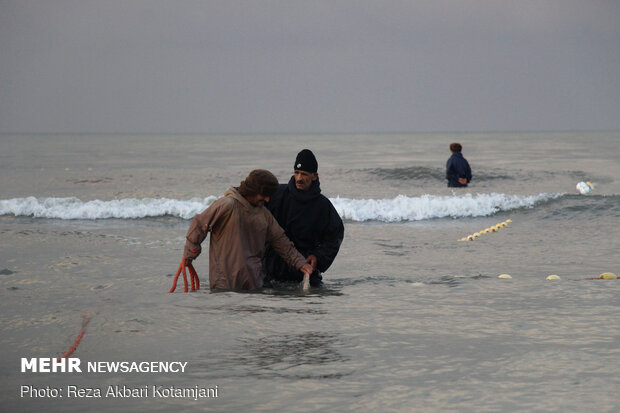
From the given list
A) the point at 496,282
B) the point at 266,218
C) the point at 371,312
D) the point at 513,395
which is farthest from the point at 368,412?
the point at 496,282

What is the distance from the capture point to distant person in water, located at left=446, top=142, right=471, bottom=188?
17.3 metres

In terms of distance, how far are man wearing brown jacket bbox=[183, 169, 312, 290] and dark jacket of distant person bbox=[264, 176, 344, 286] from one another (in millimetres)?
265

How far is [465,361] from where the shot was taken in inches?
188

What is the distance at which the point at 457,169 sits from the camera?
17.6 meters

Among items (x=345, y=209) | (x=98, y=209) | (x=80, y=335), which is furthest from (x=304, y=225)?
(x=98, y=209)

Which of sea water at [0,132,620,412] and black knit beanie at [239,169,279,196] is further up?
black knit beanie at [239,169,279,196]

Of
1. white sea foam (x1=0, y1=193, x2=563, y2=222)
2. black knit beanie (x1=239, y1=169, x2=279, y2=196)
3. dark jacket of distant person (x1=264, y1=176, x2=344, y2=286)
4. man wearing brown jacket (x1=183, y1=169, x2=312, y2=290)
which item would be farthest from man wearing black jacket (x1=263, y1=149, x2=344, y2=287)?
white sea foam (x1=0, y1=193, x2=563, y2=222)

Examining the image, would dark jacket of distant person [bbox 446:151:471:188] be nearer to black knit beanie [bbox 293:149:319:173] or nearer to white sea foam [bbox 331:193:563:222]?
white sea foam [bbox 331:193:563:222]

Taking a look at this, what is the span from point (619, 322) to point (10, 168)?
1352 inches

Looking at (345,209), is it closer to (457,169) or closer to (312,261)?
(457,169)

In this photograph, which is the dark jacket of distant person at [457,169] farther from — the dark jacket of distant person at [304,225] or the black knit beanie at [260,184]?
the black knit beanie at [260,184]

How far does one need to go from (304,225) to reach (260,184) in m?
0.77

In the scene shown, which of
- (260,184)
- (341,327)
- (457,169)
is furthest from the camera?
(457,169)

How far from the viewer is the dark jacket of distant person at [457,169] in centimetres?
1730
